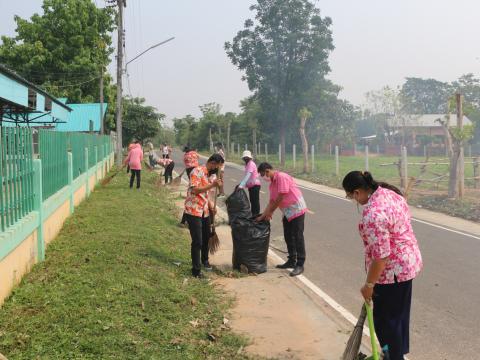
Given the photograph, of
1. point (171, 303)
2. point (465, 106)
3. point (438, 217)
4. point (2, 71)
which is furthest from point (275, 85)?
point (171, 303)

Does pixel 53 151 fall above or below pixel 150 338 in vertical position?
above

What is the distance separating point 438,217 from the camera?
1307 centimetres

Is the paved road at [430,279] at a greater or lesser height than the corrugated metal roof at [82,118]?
lesser

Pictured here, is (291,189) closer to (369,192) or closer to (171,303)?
(171,303)

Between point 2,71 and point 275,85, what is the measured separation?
31944 millimetres

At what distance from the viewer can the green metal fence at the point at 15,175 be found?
17.7ft

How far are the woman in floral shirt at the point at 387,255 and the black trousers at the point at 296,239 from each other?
3219 mm

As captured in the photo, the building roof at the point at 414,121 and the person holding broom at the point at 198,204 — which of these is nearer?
the person holding broom at the point at 198,204

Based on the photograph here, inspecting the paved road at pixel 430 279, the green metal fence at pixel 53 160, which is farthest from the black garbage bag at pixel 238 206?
the green metal fence at pixel 53 160

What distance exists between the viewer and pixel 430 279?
6883 mm

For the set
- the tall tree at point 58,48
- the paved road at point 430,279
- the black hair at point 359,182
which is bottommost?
the paved road at point 430,279

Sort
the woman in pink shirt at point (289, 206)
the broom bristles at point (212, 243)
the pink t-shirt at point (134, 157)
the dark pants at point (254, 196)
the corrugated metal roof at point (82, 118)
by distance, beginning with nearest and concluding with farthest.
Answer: the woman in pink shirt at point (289, 206) → the broom bristles at point (212, 243) → the dark pants at point (254, 196) → the pink t-shirt at point (134, 157) → the corrugated metal roof at point (82, 118)

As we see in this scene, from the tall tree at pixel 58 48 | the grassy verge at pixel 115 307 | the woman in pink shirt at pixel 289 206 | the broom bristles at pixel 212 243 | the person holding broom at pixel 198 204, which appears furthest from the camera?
the tall tree at pixel 58 48

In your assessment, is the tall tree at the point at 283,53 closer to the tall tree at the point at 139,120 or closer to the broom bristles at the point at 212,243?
the tall tree at the point at 139,120
